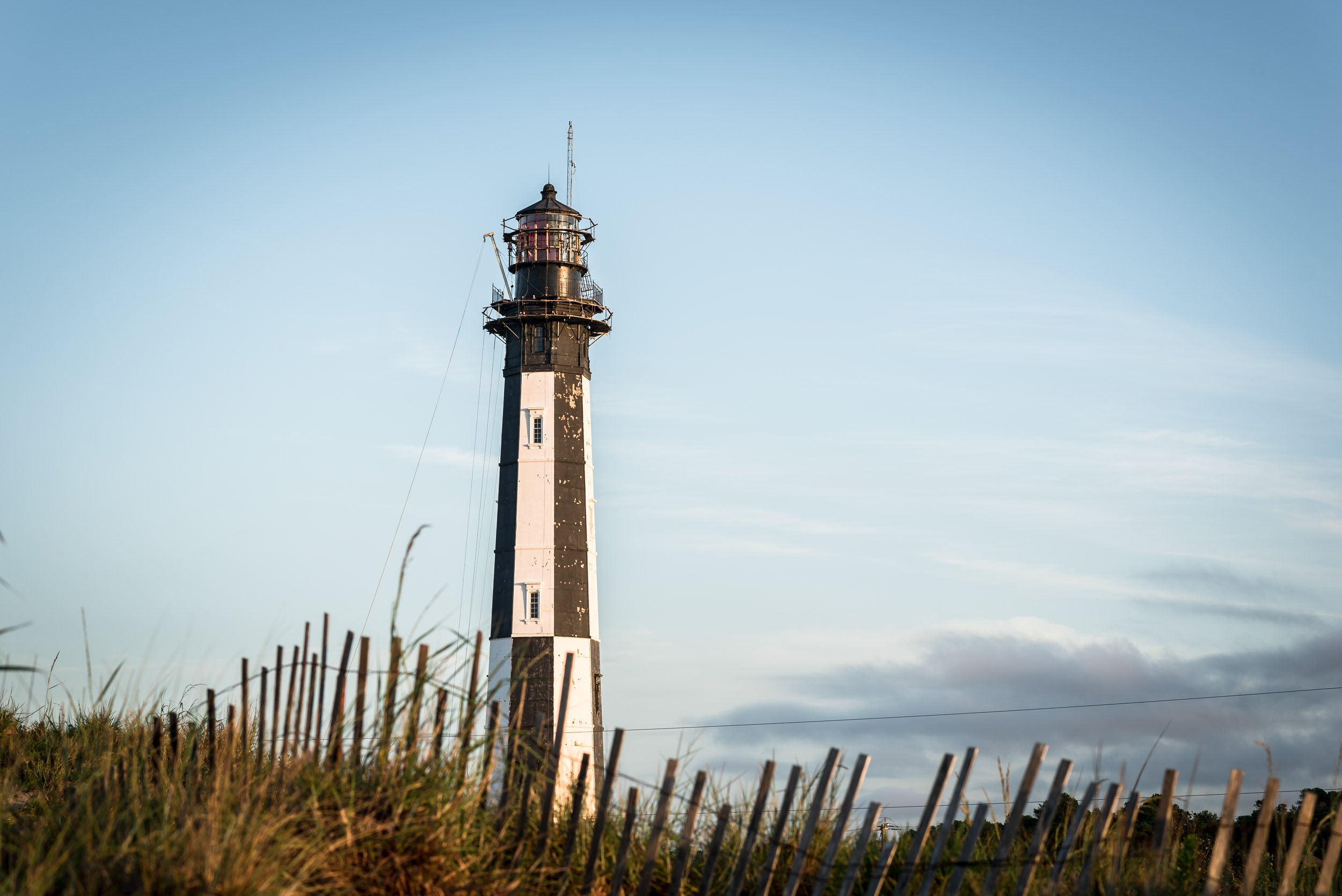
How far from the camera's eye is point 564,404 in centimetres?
2334

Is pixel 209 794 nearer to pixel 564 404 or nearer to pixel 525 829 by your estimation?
pixel 525 829

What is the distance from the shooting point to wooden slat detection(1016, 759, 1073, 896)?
223 inches

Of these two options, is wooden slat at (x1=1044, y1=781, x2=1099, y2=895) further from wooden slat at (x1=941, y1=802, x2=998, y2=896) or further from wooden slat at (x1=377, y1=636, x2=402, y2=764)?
wooden slat at (x1=377, y1=636, x2=402, y2=764)

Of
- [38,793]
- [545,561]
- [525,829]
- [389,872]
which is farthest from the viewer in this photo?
[545,561]

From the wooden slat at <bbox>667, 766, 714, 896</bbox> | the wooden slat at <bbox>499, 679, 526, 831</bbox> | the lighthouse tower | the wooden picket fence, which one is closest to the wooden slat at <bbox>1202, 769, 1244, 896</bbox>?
the wooden picket fence

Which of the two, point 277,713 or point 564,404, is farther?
point 564,404

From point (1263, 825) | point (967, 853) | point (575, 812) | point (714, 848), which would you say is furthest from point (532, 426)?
point (1263, 825)

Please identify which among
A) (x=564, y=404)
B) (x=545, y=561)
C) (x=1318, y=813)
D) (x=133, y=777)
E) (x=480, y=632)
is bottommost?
(x=1318, y=813)

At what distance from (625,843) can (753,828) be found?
2.11 feet

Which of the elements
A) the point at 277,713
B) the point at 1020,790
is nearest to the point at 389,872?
the point at 277,713

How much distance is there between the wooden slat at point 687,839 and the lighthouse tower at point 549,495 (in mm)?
14834

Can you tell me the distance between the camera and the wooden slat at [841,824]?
20.0 ft

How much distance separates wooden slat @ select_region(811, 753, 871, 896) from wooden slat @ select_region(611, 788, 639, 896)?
927 millimetres

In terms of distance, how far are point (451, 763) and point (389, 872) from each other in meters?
0.61
